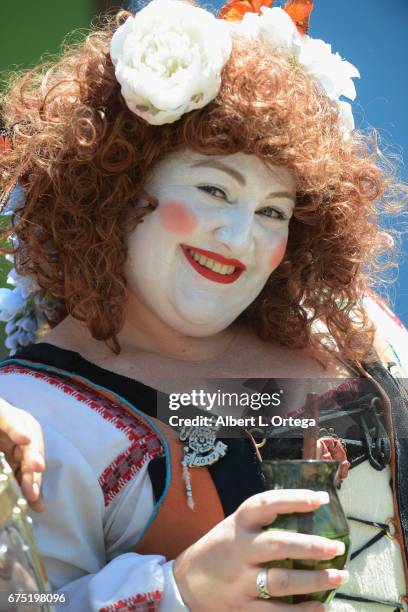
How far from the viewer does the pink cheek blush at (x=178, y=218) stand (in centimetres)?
138

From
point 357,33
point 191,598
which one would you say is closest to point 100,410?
point 191,598

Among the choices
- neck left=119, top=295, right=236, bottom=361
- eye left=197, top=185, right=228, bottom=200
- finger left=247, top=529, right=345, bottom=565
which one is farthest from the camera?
neck left=119, top=295, right=236, bottom=361

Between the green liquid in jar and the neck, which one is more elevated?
the neck

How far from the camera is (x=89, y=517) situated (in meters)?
1.28

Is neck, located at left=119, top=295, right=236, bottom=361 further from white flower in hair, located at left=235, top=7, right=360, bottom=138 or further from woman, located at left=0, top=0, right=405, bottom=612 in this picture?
white flower in hair, located at left=235, top=7, right=360, bottom=138

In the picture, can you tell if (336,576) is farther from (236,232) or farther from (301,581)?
(236,232)

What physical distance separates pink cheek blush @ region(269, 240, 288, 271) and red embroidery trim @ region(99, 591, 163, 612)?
0.56 m

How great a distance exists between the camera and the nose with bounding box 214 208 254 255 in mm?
1370

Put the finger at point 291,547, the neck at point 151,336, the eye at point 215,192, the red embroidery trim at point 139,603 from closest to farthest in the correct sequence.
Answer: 1. the finger at point 291,547
2. the red embroidery trim at point 139,603
3. the eye at point 215,192
4. the neck at point 151,336

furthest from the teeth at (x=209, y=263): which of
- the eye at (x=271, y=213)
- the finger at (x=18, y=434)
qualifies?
the finger at (x=18, y=434)

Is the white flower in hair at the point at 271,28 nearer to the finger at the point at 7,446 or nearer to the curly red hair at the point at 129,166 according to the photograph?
the curly red hair at the point at 129,166

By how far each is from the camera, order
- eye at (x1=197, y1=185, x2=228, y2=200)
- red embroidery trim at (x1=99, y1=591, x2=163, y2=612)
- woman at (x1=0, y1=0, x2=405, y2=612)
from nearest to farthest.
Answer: red embroidery trim at (x1=99, y1=591, x2=163, y2=612)
woman at (x1=0, y1=0, x2=405, y2=612)
eye at (x1=197, y1=185, x2=228, y2=200)

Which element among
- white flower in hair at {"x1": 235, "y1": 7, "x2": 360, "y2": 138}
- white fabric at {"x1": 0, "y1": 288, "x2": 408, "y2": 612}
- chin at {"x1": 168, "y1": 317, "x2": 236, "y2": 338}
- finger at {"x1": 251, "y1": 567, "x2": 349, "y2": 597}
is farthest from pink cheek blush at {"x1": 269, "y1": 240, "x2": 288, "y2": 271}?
finger at {"x1": 251, "y1": 567, "x2": 349, "y2": 597}

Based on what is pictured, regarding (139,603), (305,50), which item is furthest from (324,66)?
(139,603)
